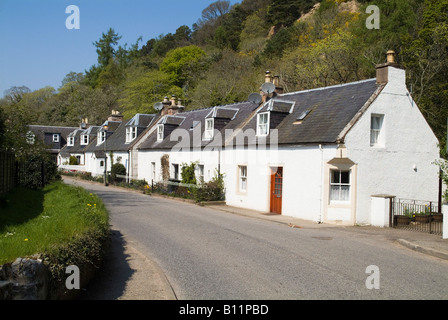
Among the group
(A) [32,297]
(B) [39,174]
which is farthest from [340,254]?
(B) [39,174]

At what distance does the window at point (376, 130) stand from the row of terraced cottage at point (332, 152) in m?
0.05

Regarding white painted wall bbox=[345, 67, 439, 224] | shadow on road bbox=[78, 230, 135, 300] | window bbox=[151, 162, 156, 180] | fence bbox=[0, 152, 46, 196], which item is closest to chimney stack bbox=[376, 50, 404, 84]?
white painted wall bbox=[345, 67, 439, 224]

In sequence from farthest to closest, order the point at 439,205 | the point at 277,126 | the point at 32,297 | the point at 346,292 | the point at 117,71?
the point at 117,71 → the point at 277,126 → the point at 439,205 → the point at 346,292 → the point at 32,297

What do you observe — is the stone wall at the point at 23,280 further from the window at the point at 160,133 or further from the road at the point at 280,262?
the window at the point at 160,133

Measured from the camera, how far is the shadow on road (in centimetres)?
734

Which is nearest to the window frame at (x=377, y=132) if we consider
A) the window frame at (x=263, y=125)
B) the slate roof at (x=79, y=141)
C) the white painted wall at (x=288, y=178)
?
the white painted wall at (x=288, y=178)

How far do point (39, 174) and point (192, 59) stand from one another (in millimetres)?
50551

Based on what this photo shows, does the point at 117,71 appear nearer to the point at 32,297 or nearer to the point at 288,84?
the point at 288,84

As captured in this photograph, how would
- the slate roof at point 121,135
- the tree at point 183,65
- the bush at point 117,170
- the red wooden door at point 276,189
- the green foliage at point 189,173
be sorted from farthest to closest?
the tree at point 183,65, the slate roof at point 121,135, the bush at point 117,170, the green foliage at point 189,173, the red wooden door at point 276,189

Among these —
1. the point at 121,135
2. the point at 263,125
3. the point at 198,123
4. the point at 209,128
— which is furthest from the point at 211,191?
the point at 121,135

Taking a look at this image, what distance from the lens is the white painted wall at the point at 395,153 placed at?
59.7ft

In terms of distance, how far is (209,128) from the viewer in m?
28.7

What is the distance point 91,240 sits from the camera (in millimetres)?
7797

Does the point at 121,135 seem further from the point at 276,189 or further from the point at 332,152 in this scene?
the point at 332,152
